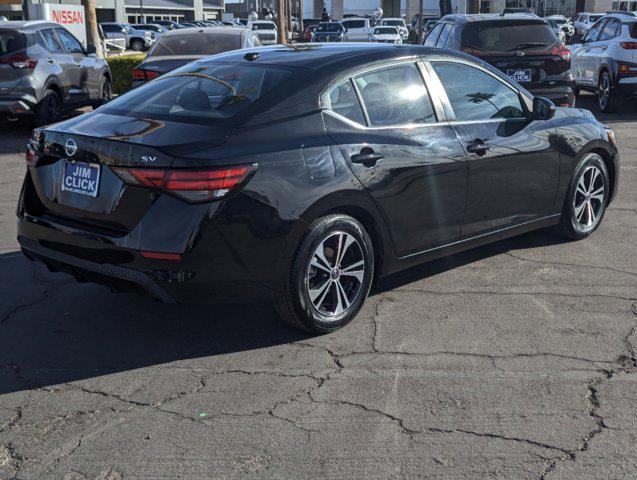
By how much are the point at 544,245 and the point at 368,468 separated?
385 cm

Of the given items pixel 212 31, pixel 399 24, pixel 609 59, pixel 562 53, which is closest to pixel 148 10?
pixel 399 24

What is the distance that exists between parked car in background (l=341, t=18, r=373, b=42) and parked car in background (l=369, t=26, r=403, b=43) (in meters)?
0.61

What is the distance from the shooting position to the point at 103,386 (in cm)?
428

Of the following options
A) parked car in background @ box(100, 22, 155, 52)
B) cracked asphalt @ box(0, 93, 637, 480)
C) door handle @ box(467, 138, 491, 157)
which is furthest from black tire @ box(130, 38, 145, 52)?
door handle @ box(467, 138, 491, 157)

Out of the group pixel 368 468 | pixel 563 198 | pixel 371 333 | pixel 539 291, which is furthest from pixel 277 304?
pixel 563 198

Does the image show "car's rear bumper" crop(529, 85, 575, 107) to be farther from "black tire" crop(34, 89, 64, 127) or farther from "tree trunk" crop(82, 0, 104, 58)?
"tree trunk" crop(82, 0, 104, 58)

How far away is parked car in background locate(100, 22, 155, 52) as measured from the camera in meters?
48.1

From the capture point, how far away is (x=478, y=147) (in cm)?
568

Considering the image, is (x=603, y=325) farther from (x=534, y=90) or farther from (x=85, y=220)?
(x=534, y=90)

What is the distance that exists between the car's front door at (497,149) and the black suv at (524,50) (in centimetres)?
603

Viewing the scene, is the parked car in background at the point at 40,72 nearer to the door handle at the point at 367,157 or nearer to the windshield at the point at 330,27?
the door handle at the point at 367,157

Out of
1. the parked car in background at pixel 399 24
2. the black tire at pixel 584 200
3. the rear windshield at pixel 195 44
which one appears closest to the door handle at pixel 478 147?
the black tire at pixel 584 200

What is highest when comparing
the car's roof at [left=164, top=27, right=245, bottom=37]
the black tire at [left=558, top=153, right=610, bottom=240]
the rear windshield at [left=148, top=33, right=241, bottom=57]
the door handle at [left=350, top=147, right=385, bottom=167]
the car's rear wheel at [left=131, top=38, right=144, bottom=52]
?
the car's roof at [left=164, top=27, right=245, bottom=37]

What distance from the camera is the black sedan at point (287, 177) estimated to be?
437 centimetres
